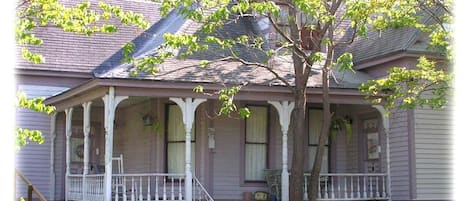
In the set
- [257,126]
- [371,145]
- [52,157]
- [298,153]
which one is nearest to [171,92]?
[298,153]

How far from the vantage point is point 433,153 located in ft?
56.7

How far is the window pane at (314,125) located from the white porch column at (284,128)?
2.24m

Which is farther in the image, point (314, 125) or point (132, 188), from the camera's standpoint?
point (314, 125)

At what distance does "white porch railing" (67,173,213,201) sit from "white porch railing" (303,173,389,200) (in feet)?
9.64

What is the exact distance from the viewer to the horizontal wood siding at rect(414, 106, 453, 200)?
673 inches

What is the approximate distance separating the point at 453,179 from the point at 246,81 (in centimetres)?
601

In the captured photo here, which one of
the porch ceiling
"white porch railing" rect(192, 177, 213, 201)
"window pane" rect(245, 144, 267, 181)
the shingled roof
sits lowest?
"white porch railing" rect(192, 177, 213, 201)

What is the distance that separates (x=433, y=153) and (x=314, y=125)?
312cm

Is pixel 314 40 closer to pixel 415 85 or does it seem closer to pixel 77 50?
pixel 415 85

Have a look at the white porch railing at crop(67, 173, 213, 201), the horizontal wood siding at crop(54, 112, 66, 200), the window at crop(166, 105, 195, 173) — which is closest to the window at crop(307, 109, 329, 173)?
the window at crop(166, 105, 195, 173)

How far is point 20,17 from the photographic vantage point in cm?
961

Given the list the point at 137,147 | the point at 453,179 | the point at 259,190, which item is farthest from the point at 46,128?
the point at 453,179

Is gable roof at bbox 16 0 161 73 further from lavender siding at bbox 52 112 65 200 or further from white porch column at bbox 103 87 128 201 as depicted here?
white porch column at bbox 103 87 128 201

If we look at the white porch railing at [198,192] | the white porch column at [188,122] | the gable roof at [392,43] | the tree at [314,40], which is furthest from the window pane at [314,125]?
the white porch column at [188,122]
